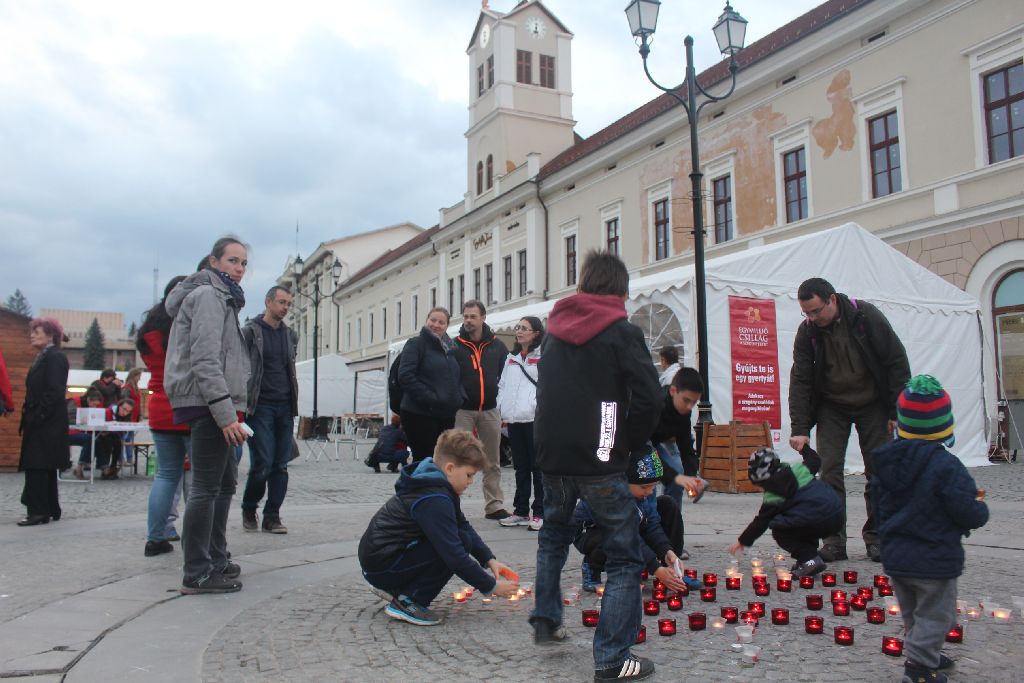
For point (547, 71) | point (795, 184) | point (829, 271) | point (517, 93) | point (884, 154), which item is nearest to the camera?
point (829, 271)

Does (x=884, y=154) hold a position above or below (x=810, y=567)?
above

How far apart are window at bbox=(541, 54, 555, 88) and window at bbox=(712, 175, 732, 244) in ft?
63.7

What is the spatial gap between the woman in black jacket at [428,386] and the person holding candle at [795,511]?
2.65 meters

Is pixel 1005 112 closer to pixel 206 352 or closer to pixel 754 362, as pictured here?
pixel 754 362

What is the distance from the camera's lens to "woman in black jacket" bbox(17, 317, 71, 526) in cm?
718

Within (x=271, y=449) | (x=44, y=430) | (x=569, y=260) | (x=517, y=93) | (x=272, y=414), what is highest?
(x=517, y=93)

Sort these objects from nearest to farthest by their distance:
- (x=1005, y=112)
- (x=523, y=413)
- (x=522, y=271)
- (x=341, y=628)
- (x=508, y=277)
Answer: (x=341, y=628) → (x=523, y=413) → (x=1005, y=112) → (x=522, y=271) → (x=508, y=277)

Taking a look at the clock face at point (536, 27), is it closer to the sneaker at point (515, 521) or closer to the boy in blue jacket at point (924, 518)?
the sneaker at point (515, 521)

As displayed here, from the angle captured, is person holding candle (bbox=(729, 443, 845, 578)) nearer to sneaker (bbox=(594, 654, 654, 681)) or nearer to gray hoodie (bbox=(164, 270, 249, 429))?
sneaker (bbox=(594, 654, 654, 681))

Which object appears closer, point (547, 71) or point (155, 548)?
point (155, 548)

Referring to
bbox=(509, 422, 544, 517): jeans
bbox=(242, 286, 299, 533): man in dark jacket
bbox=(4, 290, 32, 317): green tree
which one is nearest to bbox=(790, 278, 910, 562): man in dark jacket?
bbox=(509, 422, 544, 517): jeans

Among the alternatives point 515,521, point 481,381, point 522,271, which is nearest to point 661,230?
point 522,271

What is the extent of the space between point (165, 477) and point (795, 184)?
68.6 ft

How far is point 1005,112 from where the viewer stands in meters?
17.5
